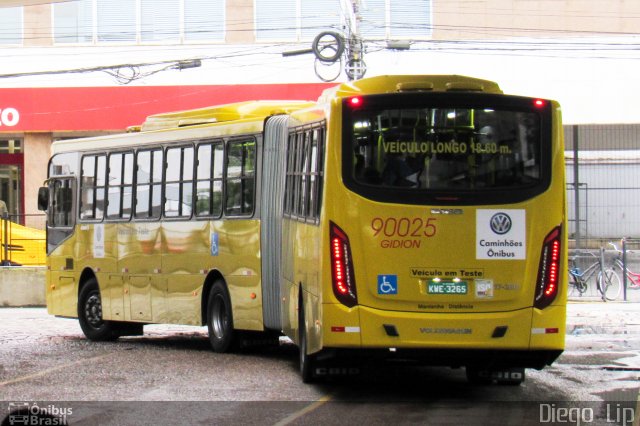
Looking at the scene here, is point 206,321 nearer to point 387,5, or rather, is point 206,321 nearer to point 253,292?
point 253,292

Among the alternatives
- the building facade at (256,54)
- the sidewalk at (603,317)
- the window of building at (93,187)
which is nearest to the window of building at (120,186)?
the window of building at (93,187)

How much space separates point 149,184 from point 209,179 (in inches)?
66.6

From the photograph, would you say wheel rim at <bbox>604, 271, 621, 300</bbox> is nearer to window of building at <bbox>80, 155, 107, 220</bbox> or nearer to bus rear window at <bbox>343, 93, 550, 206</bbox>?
window of building at <bbox>80, 155, 107, 220</bbox>

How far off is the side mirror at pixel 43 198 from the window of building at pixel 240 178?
5.30 metres

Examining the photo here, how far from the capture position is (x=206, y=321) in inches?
703

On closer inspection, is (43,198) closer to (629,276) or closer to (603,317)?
(603,317)

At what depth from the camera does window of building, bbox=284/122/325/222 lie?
12797 millimetres

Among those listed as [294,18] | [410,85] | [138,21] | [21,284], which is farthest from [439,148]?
[138,21]

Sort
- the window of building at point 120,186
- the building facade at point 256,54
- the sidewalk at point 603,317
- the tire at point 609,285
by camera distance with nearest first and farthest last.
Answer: the window of building at point 120,186, the sidewalk at point 603,317, the tire at point 609,285, the building facade at point 256,54

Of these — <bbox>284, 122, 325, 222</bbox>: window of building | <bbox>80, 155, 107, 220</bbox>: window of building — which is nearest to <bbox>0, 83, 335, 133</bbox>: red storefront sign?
<bbox>80, 155, 107, 220</bbox>: window of building

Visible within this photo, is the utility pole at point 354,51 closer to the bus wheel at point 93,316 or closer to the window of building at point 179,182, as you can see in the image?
the bus wheel at point 93,316

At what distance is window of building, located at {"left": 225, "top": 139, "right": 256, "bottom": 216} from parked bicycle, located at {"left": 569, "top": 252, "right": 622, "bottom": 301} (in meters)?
12.5

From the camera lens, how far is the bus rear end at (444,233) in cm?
1198

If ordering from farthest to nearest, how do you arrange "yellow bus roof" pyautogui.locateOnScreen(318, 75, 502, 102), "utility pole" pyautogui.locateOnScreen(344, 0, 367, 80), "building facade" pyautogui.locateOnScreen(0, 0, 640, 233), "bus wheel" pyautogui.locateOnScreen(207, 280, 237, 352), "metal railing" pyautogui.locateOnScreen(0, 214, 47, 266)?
1. "building facade" pyautogui.locateOnScreen(0, 0, 640, 233)
2. "utility pole" pyautogui.locateOnScreen(344, 0, 367, 80)
3. "metal railing" pyautogui.locateOnScreen(0, 214, 47, 266)
4. "bus wheel" pyautogui.locateOnScreen(207, 280, 237, 352)
5. "yellow bus roof" pyautogui.locateOnScreen(318, 75, 502, 102)
